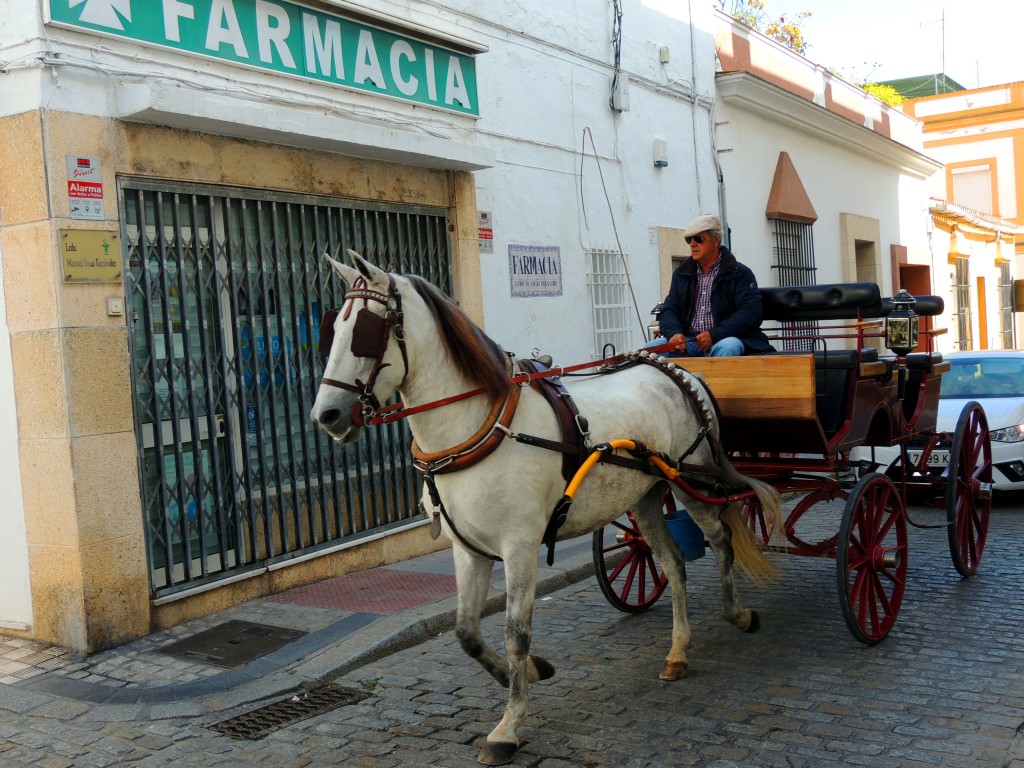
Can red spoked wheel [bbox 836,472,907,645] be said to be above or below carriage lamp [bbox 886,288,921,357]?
below

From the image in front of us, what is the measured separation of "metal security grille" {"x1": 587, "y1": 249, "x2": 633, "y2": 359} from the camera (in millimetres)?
10000

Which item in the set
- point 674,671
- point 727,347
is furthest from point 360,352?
point 727,347

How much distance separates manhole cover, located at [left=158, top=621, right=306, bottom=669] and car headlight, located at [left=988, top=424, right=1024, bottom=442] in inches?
245

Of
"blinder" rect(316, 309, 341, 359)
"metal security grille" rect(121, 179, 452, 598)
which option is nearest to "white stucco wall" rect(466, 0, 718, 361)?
"metal security grille" rect(121, 179, 452, 598)

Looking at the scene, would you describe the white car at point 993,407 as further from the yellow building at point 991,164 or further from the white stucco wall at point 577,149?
the yellow building at point 991,164

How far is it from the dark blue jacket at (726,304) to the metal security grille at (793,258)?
300 inches

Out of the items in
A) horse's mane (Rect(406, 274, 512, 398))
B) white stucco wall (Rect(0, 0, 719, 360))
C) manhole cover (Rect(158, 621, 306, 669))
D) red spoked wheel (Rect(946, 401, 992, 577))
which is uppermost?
white stucco wall (Rect(0, 0, 719, 360))

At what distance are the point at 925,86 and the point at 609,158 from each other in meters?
34.4

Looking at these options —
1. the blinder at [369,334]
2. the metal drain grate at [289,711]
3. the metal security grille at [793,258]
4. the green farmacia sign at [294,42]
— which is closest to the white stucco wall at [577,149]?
the green farmacia sign at [294,42]

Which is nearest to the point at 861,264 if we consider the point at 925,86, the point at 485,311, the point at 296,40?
the point at 485,311

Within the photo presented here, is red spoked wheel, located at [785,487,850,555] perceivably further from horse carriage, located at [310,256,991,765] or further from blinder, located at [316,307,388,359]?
blinder, located at [316,307,388,359]

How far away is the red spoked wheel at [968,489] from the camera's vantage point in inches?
241

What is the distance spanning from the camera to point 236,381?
21.3ft

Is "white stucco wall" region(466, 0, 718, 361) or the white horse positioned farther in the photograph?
"white stucco wall" region(466, 0, 718, 361)
